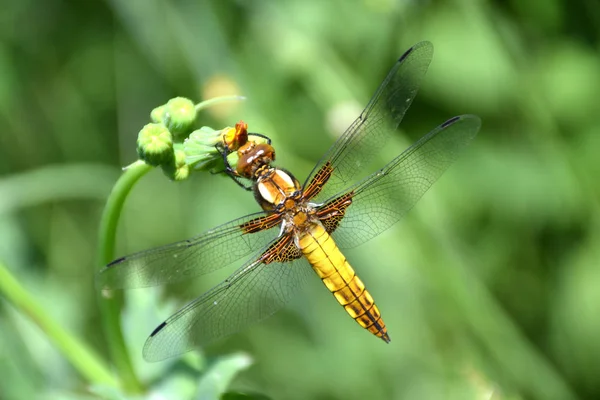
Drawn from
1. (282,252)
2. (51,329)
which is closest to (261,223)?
(282,252)

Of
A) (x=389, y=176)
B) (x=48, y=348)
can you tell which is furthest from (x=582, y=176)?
(x=48, y=348)

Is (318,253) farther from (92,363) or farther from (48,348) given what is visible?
(48,348)

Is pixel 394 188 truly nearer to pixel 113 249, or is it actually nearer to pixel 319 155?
pixel 113 249

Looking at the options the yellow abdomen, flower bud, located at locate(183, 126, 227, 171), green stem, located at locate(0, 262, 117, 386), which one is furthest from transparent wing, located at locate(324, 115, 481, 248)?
green stem, located at locate(0, 262, 117, 386)

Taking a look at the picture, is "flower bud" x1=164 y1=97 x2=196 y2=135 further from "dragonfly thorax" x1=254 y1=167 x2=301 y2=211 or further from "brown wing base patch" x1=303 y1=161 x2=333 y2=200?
"brown wing base patch" x1=303 y1=161 x2=333 y2=200

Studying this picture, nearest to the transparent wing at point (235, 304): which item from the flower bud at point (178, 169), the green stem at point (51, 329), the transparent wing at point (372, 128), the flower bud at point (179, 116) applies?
the green stem at point (51, 329)
